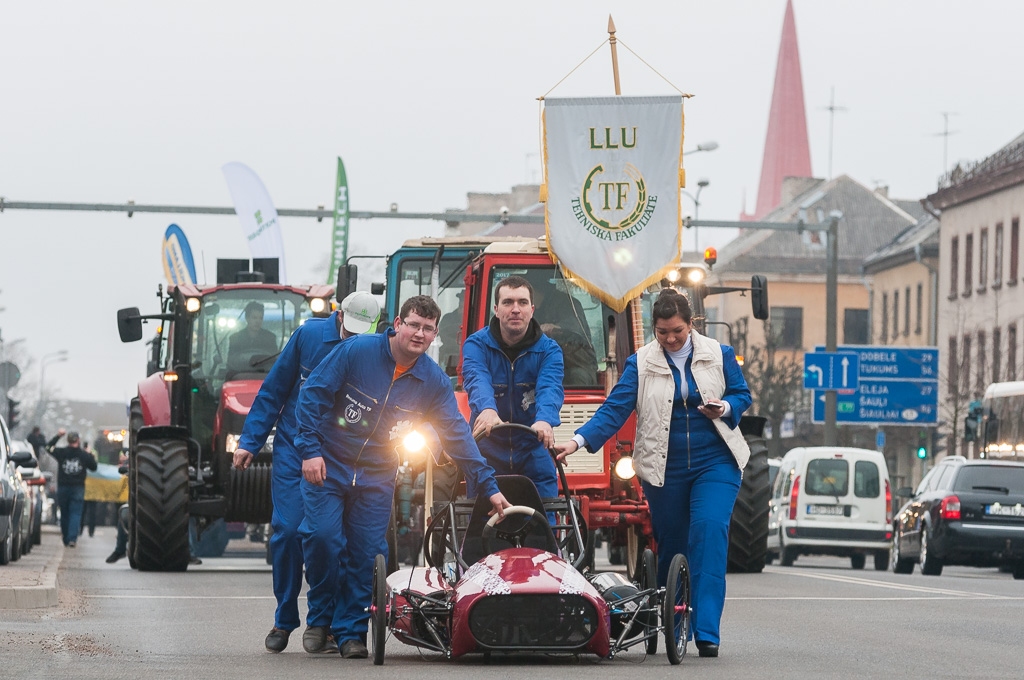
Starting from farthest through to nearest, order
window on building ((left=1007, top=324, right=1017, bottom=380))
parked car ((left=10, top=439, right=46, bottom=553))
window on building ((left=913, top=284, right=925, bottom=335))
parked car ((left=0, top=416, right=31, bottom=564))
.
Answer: window on building ((left=913, top=284, right=925, bottom=335))
window on building ((left=1007, top=324, right=1017, bottom=380))
parked car ((left=10, top=439, right=46, bottom=553))
parked car ((left=0, top=416, right=31, bottom=564))

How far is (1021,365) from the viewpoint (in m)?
57.2

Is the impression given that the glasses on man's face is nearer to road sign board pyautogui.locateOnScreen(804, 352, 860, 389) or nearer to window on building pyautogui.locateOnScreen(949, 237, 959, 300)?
road sign board pyautogui.locateOnScreen(804, 352, 860, 389)

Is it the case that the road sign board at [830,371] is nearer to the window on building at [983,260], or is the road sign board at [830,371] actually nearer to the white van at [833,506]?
the white van at [833,506]

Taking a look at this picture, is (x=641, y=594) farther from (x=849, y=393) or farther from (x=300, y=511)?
(x=849, y=393)

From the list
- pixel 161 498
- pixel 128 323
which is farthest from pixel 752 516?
pixel 128 323

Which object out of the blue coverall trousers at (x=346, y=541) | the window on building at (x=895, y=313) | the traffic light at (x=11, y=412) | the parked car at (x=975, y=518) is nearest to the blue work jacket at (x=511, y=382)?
the blue coverall trousers at (x=346, y=541)

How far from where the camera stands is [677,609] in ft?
36.2

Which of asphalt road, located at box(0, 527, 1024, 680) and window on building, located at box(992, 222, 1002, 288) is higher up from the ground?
window on building, located at box(992, 222, 1002, 288)

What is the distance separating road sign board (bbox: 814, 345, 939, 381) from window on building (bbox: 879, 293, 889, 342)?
30.4m

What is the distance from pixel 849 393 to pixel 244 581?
28.4m

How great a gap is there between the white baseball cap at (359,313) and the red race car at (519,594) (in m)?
1.26

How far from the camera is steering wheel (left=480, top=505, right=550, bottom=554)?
11.1 m

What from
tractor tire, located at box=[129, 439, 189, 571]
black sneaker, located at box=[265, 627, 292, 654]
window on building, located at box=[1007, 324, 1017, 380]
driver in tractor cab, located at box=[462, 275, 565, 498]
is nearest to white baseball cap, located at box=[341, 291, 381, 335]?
driver in tractor cab, located at box=[462, 275, 565, 498]

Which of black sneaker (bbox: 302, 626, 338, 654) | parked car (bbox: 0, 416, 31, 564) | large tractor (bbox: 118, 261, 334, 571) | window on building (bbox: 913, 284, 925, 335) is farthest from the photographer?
window on building (bbox: 913, 284, 925, 335)
